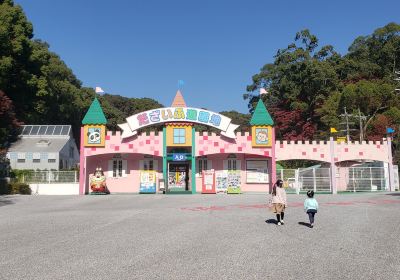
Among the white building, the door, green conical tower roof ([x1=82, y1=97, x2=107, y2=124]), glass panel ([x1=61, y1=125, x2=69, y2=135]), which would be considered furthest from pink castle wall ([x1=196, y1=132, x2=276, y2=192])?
glass panel ([x1=61, y1=125, x2=69, y2=135])

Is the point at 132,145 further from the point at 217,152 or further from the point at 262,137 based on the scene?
the point at 262,137

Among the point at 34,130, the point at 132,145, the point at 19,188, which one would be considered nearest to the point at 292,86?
the point at 132,145

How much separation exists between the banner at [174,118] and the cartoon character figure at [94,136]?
71.0 inches

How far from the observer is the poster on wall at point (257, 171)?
31312 millimetres

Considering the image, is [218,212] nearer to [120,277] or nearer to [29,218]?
[29,218]

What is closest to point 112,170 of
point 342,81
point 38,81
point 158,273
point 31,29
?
point 38,81

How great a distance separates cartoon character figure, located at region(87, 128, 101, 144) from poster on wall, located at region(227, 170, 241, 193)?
32.2 feet

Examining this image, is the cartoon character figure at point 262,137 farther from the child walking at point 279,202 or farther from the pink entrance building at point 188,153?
the child walking at point 279,202

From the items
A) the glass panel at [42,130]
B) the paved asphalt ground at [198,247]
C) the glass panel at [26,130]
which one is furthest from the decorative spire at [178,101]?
the glass panel at [26,130]

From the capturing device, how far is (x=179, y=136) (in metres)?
30.2

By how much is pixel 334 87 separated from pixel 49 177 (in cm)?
3431

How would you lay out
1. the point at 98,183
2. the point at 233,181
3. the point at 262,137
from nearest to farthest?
1. the point at 98,183
2. the point at 233,181
3. the point at 262,137

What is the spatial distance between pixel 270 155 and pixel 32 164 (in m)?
23.3

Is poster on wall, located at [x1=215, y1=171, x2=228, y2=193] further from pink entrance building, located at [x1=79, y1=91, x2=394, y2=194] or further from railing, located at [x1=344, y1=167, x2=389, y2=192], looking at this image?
railing, located at [x1=344, y1=167, x2=389, y2=192]
